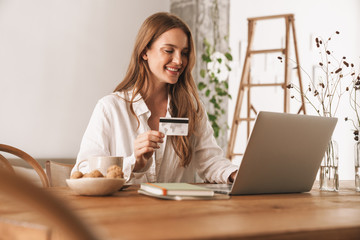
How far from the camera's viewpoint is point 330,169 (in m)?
1.55

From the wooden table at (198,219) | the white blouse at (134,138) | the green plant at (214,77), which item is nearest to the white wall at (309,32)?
the green plant at (214,77)

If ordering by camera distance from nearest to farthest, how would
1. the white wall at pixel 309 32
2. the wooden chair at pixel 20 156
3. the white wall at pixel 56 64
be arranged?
the wooden chair at pixel 20 156 < the white wall at pixel 56 64 < the white wall at pixel 309 32

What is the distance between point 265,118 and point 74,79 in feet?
7.17

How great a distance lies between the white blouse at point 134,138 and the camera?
6.24 ft

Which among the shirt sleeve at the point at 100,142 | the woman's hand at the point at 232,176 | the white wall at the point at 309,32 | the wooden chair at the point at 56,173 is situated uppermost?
the white wall at the point at 309,32

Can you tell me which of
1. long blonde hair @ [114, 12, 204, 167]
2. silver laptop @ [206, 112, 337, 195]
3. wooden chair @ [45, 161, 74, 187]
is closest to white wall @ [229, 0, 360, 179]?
long blonde hair @ [114, 12, 204, 167]

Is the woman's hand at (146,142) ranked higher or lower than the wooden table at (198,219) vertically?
higher

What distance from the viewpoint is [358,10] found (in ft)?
18.0

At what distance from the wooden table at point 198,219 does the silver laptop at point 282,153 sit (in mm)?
149

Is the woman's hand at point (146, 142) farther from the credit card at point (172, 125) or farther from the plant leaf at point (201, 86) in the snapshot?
the plant leaf at point (201, 86)

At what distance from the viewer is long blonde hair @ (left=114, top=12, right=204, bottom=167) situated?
2090mm

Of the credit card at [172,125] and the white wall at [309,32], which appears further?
the white wall at [309,32]

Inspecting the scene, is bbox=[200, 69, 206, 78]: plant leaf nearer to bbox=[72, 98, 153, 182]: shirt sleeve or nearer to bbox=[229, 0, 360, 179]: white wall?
bbox=[72, 98, 153, 182]: shirt sleeve

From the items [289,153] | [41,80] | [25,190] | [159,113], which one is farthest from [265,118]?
[41,80]
